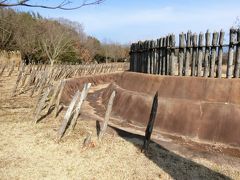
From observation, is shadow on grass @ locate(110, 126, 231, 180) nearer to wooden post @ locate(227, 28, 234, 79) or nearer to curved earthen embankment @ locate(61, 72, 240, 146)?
curved earthen embankment @ locate(61, 72, 240, 146)

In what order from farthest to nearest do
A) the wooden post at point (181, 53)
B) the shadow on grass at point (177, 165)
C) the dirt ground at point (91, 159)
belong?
the wooden post at point (181, 53) < the shadow on grass at point (177, 165) < the dirt ground at point (91, 159)

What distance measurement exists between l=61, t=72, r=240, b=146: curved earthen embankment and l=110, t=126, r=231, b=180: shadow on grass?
5.33 feet

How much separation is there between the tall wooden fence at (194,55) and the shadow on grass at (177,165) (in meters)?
3.33

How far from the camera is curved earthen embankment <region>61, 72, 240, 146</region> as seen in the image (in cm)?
775

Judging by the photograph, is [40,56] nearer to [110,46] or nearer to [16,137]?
[110,46]

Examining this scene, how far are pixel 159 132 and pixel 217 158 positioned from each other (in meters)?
2.35

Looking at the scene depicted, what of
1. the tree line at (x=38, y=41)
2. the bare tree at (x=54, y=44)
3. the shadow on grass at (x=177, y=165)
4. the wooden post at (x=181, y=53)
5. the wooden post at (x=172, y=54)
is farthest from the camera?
the tree line at (x=38, y=41)

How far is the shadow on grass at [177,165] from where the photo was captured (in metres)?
5.45

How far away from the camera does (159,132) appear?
8656 mm

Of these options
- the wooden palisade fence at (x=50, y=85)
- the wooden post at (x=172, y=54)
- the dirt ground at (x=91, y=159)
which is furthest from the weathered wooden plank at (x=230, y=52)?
the wooden palisade fence at (x=50, y=85)

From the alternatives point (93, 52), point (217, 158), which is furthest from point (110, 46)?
point (217, 158)

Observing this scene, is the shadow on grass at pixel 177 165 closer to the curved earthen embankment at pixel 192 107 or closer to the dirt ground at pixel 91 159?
the dirt ground at pixel 91 159

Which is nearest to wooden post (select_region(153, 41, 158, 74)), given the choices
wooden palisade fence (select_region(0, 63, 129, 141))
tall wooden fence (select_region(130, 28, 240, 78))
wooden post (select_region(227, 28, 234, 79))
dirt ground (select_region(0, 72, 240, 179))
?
tall wooden fence (select_region(130, 28, 240, 78))

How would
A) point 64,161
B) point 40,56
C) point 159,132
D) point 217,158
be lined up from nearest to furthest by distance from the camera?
point 64,161
point 217,158
point 159,132
point 40,56
